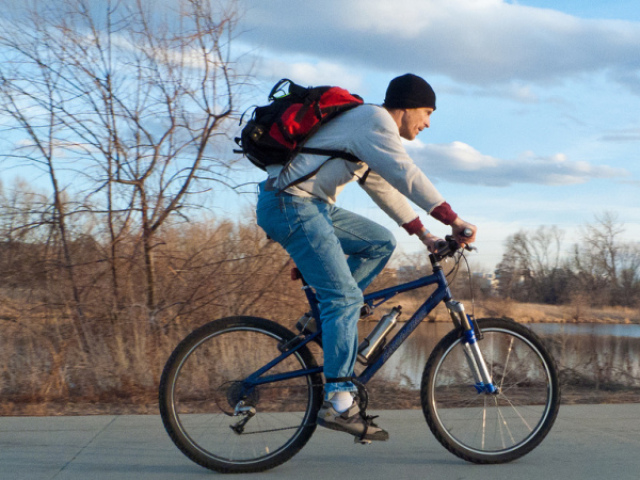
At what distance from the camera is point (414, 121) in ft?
10.9

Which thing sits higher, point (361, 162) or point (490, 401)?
point (361, 162)

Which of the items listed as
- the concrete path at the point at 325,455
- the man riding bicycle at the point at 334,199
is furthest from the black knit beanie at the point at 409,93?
the concrete path at the point at 325,455

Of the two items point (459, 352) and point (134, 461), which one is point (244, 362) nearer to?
point (134, 461)

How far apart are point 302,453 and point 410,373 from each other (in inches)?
110

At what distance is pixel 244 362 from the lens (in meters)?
3.58

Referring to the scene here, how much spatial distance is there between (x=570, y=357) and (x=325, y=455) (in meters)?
→ 4.06

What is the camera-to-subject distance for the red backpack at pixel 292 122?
3.09 metres

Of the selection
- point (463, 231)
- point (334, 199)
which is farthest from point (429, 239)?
point (334, 199)

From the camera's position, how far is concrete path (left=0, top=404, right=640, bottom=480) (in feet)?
10.7

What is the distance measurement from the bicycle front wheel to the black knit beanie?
1.18m

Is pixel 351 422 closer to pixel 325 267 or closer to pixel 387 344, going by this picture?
pixel 387 344

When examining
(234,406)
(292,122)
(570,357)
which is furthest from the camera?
(570,357)

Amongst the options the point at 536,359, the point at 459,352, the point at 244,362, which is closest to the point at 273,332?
the point at 244,362

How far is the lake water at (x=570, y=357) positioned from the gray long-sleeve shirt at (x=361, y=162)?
128 centimetres
